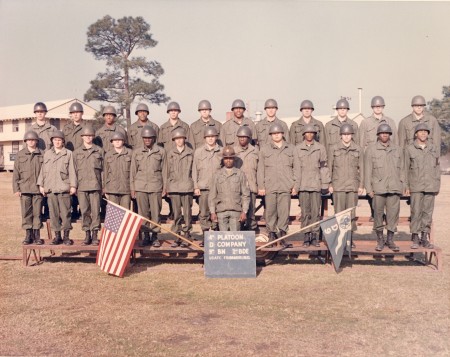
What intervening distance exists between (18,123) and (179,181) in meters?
41.7

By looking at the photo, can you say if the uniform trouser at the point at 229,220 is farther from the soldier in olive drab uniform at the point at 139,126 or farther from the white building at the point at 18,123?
the white building at the point at 18,123

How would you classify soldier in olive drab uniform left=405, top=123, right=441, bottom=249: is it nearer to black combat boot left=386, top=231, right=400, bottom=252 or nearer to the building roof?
black combat boot left=386, top=231, right=400, bottom=252

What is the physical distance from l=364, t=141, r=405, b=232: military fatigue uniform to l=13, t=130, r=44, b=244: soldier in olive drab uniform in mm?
6103

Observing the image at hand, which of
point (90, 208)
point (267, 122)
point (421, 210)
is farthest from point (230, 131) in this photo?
point (421, 210)

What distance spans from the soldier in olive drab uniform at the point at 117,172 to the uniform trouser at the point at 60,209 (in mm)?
726

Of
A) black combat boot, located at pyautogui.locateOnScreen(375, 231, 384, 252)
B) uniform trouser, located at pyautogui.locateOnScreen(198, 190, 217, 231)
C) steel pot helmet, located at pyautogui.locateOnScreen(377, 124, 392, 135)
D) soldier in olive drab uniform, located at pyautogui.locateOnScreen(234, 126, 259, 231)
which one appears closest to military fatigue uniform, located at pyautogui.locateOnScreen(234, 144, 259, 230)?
soldier in olive drab uniform, located at pyautogui.locateOnScreen(234, 126, 259, 231)

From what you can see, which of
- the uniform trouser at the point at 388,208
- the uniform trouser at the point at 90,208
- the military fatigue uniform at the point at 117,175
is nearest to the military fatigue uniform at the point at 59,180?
the uniform trouser at the point at 90,208

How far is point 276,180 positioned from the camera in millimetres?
8734

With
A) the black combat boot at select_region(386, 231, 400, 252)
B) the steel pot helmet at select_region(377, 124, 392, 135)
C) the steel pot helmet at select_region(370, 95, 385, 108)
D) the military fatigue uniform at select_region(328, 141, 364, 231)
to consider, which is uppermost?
the steel pot helmet at select_region(370, 95, 385, 108)

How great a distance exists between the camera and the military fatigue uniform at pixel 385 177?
8555 mm

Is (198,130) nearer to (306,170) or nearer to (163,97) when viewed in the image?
(306,170)

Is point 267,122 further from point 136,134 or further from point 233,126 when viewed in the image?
point 136,134

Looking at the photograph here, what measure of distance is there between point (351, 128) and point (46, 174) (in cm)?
572

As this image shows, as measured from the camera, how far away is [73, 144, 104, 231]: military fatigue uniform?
29.2 ft
